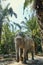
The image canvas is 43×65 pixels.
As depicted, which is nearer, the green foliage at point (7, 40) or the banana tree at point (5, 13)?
the green foliage at point (7, 40)

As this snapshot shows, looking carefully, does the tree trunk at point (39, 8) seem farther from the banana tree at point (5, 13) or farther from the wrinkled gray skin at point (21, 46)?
the banana tree at point (5, 13)

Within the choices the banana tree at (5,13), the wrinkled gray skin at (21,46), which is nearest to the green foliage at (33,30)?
the banana tree at (5,13)

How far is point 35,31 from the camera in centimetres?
2206

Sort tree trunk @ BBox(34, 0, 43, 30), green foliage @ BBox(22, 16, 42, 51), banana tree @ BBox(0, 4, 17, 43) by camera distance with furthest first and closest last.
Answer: banana tree @ BBox(0, 4, 17, 43) → green foliage @ BBox(22, 16, 42, 51) → tree trunk @ BBox(34, 0, 43, 30)

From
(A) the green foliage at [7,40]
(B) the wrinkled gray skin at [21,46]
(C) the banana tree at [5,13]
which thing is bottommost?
(B) the wrinkled gray skin at [21,46]

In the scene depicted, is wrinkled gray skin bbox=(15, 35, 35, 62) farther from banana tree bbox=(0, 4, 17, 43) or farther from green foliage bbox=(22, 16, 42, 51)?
banana tree bbox=(0, 4, 17, 43)

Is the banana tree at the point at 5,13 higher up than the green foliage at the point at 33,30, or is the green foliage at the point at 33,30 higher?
the banana tree at the point at 5,13

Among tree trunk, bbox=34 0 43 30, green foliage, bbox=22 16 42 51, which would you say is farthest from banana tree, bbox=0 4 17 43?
tree trunk, bbox=34 0 43 30

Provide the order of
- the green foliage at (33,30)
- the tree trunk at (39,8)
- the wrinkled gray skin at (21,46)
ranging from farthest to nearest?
the green foliage at (33,30) → the wrinkled gray skin at (21,46) → the tree trunk at (39,8)

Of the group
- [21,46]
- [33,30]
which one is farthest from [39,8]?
[33,30]

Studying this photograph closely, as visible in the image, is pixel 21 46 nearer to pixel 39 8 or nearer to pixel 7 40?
pixel 39 8

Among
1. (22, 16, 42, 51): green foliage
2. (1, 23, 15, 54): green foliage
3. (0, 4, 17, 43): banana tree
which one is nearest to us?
(1, 23, 15, 54): green foliage

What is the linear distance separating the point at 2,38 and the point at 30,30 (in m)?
3.12

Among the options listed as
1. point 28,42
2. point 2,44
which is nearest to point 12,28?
point 2,44
